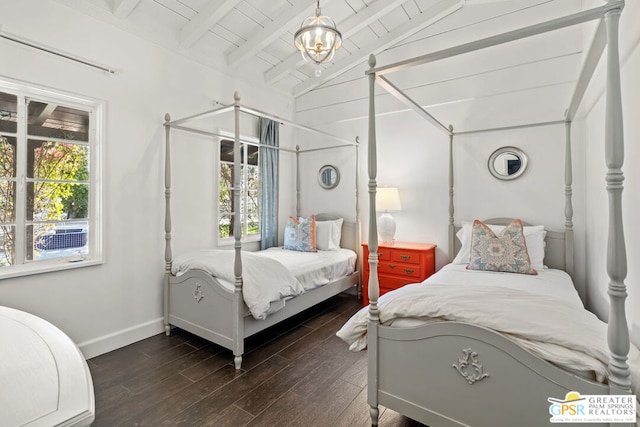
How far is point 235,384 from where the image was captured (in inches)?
88.4

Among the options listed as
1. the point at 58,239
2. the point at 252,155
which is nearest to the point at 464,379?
the point at 58,239

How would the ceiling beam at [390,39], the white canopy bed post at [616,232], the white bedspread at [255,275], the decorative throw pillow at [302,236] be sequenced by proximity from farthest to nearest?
the decorative throw pillow at [302,236] < the ceiling beam at [390,39] < the white bedspread at [255,275] < the white canopy bed post at [616,232]

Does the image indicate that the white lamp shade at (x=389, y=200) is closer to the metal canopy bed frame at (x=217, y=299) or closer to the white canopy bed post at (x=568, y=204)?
the metal canopy bed frame at (x=217, y=299)

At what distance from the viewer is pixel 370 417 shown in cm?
189

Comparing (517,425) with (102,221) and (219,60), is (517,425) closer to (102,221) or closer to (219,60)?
(102,221)

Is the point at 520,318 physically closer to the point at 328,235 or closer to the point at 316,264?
the point at 316,264

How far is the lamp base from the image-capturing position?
3.77 meters

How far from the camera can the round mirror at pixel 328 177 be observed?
456 cm

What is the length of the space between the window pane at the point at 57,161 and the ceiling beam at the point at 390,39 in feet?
9.74

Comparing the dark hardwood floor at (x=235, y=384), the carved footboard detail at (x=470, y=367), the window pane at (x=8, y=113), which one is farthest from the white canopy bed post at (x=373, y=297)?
the window pane at (x=8, y=113)

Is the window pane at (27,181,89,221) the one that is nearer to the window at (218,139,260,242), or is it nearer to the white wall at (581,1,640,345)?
the window at (218,139,260,242)

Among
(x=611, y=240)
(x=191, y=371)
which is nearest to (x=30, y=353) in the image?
(x=191, y=371)

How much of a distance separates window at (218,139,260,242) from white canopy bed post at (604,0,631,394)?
337 cm

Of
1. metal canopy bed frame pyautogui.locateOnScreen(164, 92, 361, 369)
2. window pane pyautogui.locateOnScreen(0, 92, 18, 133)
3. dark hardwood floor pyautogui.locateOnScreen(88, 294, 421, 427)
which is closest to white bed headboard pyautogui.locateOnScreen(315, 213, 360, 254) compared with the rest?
metal canopy bed frame pyautogui.locateOnScreen(164, 92, 361, 369)
